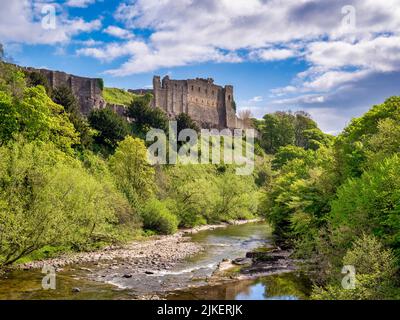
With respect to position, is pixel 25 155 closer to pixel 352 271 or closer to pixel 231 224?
pixel 352 271

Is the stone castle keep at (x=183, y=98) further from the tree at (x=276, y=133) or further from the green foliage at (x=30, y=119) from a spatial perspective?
the green foliage at (x=30, y=119)

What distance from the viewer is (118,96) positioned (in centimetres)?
10006

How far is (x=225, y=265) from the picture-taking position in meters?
33.8

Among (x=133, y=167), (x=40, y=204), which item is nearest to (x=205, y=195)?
(x=133, y=167)

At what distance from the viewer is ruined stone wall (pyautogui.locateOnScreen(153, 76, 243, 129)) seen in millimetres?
106875

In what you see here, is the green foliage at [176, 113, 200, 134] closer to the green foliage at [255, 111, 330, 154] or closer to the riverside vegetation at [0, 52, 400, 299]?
the riverside vegetation at [0, 52, 400, 299]

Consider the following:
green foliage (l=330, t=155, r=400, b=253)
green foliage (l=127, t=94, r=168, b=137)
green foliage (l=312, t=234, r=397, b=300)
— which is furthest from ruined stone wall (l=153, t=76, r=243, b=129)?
green foliage (l=312, t=234, r=397, b=300)

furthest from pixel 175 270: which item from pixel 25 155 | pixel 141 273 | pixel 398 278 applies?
pixel 398 278

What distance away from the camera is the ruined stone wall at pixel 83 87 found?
79375mm

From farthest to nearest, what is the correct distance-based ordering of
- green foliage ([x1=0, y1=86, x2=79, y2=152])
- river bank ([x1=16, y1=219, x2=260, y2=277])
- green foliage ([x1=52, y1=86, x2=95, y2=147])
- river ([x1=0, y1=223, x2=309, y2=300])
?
1. green foliage ([x1=52, y1=86, x2=95, y2=147])
2. green foliage ([x1=0, y1=86, x2=79, y2=152])
3. river bank ([x1=16, y1=219, x2=260, y2=277])
4. river ([x1=0, y1=223, x2=309, y2=300])

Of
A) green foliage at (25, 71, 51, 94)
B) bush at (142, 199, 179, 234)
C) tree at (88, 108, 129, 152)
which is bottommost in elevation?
bush at (142, 199, 179, 234)

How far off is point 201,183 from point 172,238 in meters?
15.9

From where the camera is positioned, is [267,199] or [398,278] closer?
[398,278]

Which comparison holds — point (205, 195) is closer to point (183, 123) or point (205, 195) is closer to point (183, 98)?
point (183, 123)
